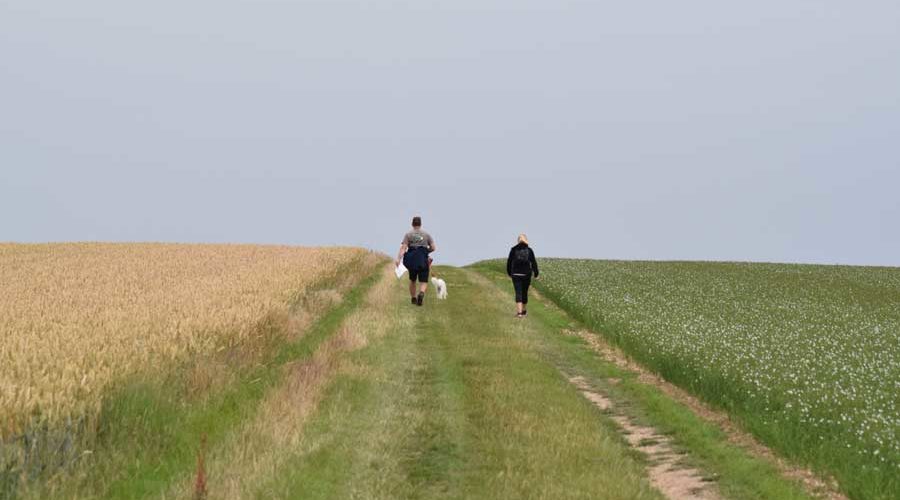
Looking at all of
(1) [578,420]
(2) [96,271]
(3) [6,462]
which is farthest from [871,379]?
(2) [96,271]

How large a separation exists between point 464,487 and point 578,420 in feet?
11.3

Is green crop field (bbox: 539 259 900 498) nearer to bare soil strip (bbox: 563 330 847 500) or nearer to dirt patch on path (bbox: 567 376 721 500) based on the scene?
bare soil strip (bbox: 563 330 847 500)

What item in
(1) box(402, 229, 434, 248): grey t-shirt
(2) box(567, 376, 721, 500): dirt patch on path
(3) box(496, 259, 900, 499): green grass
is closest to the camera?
(2) box(567, 376, 721, 500): dirt patch on path

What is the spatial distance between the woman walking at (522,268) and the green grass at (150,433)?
41.5 feet

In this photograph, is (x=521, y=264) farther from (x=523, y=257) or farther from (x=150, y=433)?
(x=150, y=433)

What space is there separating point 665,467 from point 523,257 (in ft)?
48.3

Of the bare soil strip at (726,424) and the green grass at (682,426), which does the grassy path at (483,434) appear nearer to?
the green grass at (682,426)

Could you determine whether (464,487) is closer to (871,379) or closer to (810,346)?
(871,379)

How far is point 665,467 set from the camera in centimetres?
995

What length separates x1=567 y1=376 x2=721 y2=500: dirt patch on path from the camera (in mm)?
9016

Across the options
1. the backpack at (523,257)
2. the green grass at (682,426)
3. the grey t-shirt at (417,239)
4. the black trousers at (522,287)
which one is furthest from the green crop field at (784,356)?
the grey t-shirt at (417,239)

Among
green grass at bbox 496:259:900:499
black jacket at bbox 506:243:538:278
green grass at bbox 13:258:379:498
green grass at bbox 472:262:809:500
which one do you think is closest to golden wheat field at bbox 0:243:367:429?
green grass at bbox 13:258:379:498

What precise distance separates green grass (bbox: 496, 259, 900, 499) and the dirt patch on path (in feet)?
5.26

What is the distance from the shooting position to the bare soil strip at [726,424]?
375 inches
